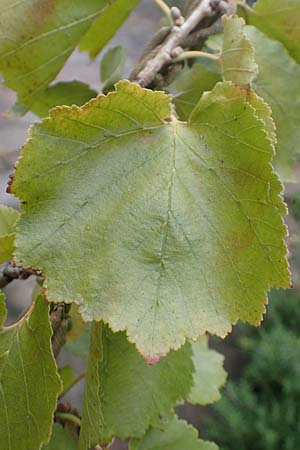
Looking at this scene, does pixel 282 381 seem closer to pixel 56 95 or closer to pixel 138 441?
pixel 138 441

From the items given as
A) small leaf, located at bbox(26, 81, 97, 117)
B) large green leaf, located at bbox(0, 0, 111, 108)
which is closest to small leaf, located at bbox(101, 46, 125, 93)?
small leaf, located at bbox(26, 81, 97, 117)

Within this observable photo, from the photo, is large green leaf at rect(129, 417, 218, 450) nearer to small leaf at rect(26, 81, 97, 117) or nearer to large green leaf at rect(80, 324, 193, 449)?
large green leaf at rect(80, 324, 193, 449)

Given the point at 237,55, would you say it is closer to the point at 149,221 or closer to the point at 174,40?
the point at 174,40

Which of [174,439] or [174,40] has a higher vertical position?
[174,40]

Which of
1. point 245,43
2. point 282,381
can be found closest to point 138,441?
point 245,43

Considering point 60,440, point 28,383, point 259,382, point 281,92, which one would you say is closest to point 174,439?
point 60,440

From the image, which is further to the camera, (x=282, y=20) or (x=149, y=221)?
(x=282, y=20)
